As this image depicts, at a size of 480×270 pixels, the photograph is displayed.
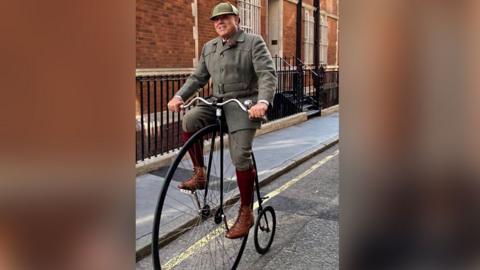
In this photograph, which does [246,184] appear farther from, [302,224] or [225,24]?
[302,224]

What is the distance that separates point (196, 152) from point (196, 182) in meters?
0.23

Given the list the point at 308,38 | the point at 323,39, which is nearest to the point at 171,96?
the point at 308,38

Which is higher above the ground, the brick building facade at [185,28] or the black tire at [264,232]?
the brick building facade at [185,28]

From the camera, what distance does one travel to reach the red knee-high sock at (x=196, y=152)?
3.53m

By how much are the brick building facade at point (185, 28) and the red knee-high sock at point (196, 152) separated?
524cm

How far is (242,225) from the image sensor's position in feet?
12.2

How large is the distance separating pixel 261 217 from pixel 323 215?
1.38m

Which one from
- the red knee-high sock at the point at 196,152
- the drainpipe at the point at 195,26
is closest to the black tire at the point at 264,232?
the red knee-high sock at the point at 196,152

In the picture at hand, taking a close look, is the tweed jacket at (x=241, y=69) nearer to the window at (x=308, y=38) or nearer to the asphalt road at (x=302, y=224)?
the asphalt road at (x=302, y=224)
